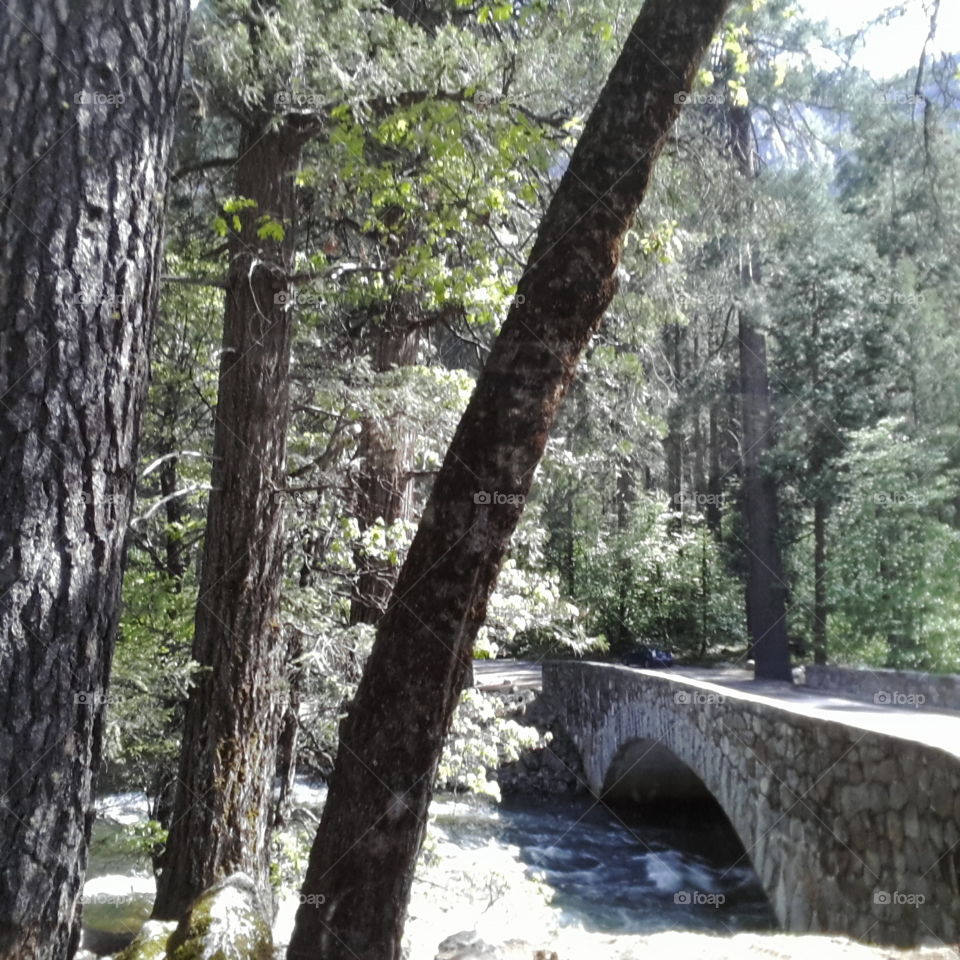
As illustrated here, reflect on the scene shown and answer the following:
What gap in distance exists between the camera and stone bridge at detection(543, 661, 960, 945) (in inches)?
210

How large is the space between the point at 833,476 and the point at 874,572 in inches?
77.8

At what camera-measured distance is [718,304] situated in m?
17.8

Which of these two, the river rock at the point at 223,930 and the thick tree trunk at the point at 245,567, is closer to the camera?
the river rock at the point at 223,930

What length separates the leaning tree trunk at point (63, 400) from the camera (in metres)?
2.57

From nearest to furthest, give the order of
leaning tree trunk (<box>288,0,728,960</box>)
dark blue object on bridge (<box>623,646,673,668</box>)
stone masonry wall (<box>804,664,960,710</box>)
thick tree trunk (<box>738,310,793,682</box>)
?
1. leaning tree trunk (<box>288,0,728,960</box>)
2. stone masonry wall (<box>804,664,960,710</box>)
3. thick tree trunk (<box>738,310,793,682</box>)
4. dark blue object on bridge (<box>623,646,673,668</box>)

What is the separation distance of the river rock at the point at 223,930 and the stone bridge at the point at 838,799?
3.24 m

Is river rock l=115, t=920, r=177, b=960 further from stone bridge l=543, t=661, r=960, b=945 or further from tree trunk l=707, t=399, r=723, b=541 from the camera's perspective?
tree trunk l=707, t=399, r=723, b=541

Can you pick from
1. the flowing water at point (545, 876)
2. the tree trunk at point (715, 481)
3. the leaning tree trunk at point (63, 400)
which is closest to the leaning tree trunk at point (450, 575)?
the leaning tree trunk at point (63, 400)

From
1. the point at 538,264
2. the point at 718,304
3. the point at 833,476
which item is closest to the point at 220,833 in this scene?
the point at 538,264

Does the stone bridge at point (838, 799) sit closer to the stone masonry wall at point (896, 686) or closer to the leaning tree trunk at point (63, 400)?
the stone masonry wall at point (896, 686)

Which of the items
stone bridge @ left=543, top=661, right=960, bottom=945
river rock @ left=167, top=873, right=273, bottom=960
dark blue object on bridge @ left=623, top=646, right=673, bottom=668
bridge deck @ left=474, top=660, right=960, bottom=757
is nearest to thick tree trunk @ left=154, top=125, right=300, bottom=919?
river rock @ left=167, top=873, right=273, bottom=960

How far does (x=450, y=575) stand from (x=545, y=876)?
36.7 feet

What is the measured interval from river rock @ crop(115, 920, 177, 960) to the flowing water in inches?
Answer: 53.1

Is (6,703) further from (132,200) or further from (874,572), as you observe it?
(874,572)
